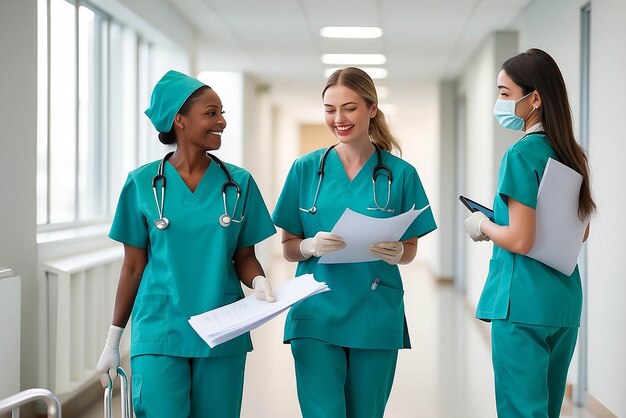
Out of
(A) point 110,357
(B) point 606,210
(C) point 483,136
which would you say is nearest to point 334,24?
(C) point 483,136

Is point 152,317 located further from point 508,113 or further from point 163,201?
point 508,113

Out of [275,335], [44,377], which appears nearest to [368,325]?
[44,377]

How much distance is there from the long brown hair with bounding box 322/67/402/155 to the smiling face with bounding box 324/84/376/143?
15 millimetres

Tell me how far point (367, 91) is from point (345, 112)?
91 mm

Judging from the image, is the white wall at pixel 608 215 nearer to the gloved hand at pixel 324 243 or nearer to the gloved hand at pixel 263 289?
the gloved hand at pixel 324 243

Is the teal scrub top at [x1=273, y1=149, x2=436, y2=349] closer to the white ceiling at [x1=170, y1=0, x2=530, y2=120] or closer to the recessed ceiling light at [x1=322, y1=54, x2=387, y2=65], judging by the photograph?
the white ceiling at [x1=170, y1=0, x2=530, y2=120]

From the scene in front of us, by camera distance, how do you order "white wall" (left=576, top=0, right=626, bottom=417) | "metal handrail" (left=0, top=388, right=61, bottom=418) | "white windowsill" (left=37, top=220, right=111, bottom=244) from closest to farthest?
"metal handrail" (left=0, top=388, right=61, bottom=418) → "white wall" (left=576, top=0, right=626, bottom=417) → "white windowsill" (left=37, top=220, right=111, bottom=244)

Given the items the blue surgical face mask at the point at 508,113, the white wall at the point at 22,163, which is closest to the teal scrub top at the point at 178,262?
the blue surgical face mask at the point at 508,113

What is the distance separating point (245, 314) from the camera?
5.78ft

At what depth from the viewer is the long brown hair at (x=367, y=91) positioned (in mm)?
2115

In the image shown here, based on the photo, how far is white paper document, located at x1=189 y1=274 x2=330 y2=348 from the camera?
1.67 metres

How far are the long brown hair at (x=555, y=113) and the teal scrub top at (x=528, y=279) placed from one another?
→ 0.03m

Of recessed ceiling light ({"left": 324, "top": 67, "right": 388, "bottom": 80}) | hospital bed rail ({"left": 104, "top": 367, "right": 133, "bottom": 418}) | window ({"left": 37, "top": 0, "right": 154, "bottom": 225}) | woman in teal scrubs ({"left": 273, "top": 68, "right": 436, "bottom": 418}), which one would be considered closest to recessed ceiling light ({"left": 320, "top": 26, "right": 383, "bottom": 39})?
window ({"left": 37, "top": 0, "right": 154, "bottom": 225})

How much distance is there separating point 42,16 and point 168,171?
2.07 m
